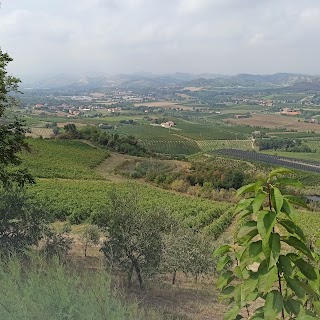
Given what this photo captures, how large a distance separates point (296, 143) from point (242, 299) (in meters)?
118

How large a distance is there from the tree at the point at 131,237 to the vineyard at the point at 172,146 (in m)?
82.7

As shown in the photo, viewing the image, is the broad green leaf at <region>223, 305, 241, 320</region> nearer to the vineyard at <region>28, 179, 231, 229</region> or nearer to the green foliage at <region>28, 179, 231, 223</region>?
the green foliage at <region>28, 179, 231, 223</region>

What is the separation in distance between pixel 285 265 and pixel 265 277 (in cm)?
15

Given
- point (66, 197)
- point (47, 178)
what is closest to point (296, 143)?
point (47, 178)

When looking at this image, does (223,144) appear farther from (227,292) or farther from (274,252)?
(274,252)

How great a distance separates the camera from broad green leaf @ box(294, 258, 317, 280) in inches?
95.6

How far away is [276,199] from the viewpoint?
7.40 ft

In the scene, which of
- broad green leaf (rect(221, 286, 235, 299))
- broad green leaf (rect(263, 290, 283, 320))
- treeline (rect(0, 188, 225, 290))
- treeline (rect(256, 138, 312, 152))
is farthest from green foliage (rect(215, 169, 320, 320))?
treeline (rect(256, 138, 312, 152))

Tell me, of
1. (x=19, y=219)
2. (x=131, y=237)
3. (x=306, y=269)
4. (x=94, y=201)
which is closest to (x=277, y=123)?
(x=94, y=201)

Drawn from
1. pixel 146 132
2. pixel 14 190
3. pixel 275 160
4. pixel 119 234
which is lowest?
pixel 275 160

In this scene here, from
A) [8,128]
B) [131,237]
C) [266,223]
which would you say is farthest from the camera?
[131,237]

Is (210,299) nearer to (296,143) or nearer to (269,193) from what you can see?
(269,193)

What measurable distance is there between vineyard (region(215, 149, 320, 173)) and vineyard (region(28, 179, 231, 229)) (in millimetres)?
45567

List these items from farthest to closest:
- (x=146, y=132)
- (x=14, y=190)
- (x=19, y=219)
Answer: (x=146, y=132) → (x=14, y=190) → (x=19, y=219)
